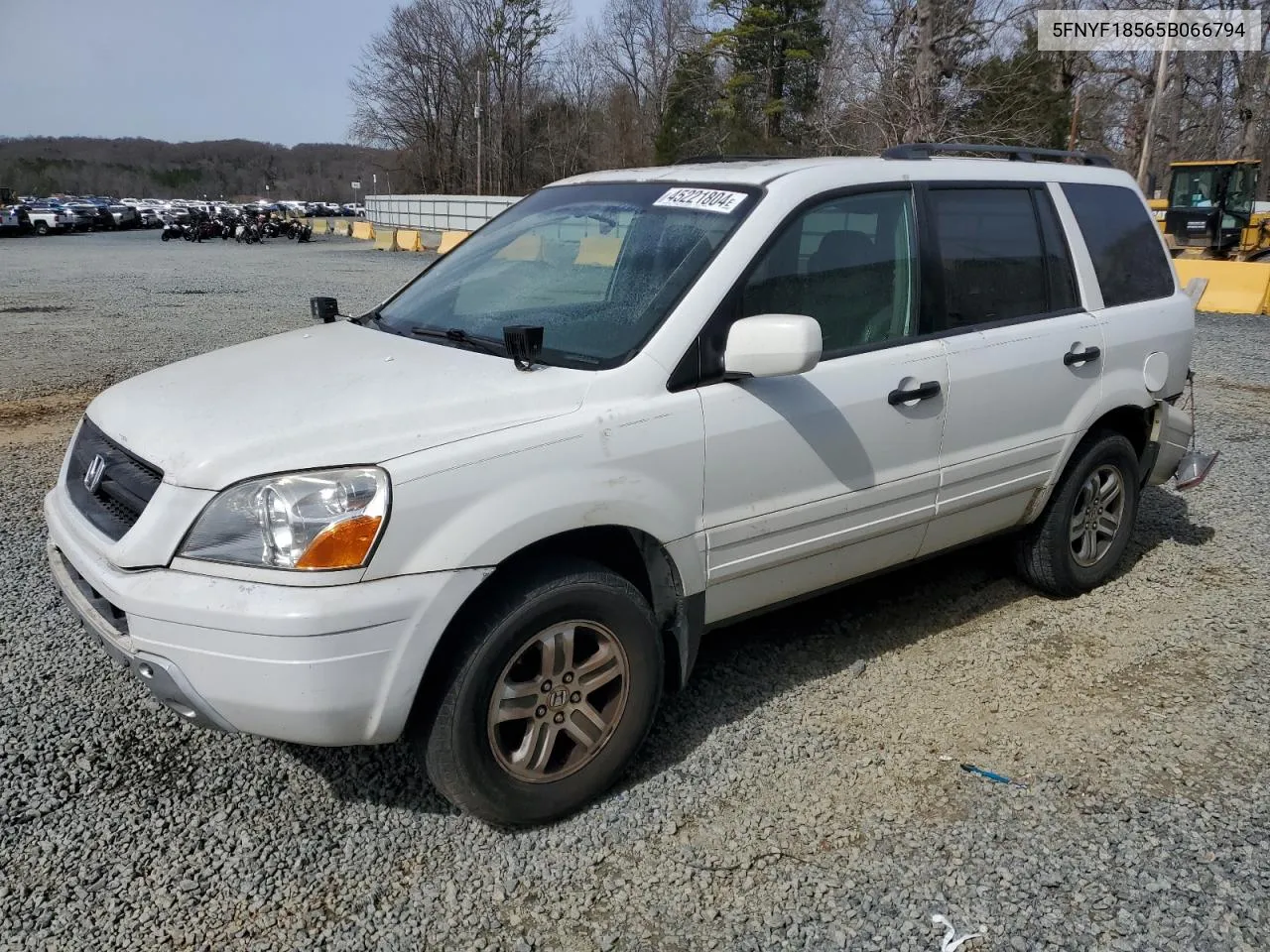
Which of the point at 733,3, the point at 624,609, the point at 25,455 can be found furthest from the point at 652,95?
the point at 624,609

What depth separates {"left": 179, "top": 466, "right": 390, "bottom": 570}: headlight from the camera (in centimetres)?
250

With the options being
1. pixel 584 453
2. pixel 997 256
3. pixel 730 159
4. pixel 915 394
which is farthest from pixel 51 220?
pixel 584 453

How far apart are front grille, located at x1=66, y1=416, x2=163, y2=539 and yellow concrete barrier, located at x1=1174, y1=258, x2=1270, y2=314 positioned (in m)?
16.8

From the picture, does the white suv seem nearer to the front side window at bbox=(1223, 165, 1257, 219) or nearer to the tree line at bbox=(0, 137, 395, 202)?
the front side window at bbox=(1223, 165, 1257, 219)

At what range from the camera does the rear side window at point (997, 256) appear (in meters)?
3.91

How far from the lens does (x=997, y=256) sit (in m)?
4.11

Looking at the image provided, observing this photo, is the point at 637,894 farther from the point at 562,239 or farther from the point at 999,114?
the point at 999,114

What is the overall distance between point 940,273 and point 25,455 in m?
6.28

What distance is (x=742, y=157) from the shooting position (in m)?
4.07

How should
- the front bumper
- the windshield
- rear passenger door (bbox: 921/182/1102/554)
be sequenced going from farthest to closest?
rear passenger door (bbox: 921/182/1102/554) → the windshield → the front bumper

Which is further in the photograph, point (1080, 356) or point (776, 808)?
point (1080, 356)

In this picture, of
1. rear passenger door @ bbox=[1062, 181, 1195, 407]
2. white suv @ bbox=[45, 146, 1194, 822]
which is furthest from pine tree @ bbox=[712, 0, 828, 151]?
white suv @ bbox=[45, 146, 1194, 822]

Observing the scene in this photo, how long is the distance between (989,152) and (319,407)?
3.04 meters

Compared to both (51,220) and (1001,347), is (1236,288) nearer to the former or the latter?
(1001,347)
